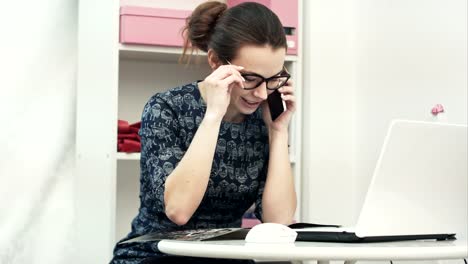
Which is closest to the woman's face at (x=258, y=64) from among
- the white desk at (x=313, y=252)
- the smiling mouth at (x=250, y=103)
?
the smiling mouth at (x=250, y=103)

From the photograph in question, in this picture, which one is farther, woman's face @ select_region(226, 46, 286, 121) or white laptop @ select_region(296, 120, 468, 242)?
woman's face @ select_region(226, 46, 286, 121)

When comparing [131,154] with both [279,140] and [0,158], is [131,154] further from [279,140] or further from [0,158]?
[279,140]

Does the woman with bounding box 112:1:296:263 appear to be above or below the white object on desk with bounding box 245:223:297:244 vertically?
above

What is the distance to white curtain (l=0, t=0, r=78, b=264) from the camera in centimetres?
227

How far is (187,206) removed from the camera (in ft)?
4.59

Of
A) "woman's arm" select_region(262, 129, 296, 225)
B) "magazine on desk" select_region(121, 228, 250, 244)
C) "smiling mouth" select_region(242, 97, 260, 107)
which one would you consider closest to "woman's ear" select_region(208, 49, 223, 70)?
"smiling mouth" select_region(242, 97, 260, 107)

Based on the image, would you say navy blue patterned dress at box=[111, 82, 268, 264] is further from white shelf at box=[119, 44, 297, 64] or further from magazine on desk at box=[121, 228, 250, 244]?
white shelf at box=[119, 44, 297, 64]

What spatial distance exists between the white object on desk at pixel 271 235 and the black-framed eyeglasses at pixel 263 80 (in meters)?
0.44

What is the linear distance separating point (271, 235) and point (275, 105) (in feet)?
2.14

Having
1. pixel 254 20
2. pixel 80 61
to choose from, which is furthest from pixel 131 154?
pixel 254 20

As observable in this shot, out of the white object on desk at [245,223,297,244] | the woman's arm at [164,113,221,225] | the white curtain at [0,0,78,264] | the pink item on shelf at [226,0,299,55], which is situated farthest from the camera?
the pink item on shelf at [226,0,299,55]

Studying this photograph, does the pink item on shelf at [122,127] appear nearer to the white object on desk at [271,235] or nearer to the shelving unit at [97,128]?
the shelving unit at [97,128]

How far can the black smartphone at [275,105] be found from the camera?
166 centimetres

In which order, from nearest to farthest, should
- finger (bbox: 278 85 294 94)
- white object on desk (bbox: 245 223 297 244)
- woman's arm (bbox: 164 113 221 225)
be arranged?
1. white object on desk (bbox: 245 223 297 244)
2. woman's arm (bbox: 164 113 221 225)
3. finger (bbox: 278 85 294 94)
